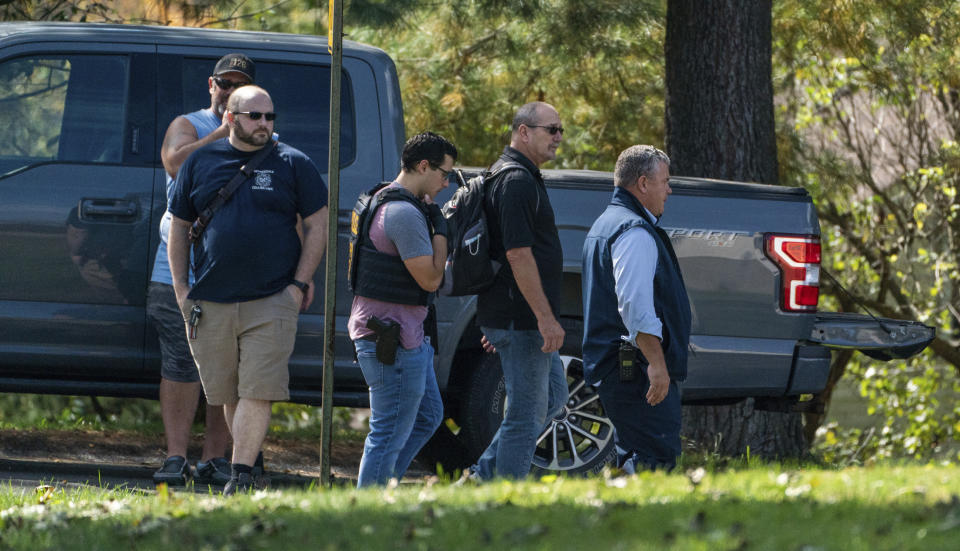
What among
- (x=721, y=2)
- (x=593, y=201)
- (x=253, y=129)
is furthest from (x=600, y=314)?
(x=721, y=2)

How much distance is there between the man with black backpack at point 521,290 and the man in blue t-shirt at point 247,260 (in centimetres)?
89

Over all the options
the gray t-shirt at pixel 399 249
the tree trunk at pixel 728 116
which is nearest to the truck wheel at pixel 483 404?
the gray t-shirt at pixel 399 249

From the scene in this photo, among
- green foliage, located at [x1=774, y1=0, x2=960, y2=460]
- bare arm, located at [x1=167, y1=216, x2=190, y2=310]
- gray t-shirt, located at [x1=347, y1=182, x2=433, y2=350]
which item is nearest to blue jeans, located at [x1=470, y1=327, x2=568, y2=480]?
gray t-shirt, located at [x1=347, y1=182, x2=433, y2=350]

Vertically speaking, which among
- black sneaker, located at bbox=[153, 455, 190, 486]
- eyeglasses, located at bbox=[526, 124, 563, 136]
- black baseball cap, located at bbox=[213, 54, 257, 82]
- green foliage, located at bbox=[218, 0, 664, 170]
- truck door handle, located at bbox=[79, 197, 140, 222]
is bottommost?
black sneaker, located at bbox=[153, 455, 190, 486]

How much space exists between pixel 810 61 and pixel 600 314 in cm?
972

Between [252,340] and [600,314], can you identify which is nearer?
[600,314]

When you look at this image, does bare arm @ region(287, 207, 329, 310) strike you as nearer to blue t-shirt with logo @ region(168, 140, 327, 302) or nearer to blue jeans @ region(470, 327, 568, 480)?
blue t-shirt with logo @ region(168, 140, 327, 302)

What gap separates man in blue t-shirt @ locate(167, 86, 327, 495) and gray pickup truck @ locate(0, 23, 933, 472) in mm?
629

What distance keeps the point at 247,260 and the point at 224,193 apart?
1.03 feet

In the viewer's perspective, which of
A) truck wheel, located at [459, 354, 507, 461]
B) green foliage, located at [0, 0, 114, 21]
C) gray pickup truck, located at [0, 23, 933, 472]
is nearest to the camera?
gray pickup truck, located at [0, 23, 933, 472]

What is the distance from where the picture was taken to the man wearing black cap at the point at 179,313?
638 centimetres

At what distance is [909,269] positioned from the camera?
15.8m

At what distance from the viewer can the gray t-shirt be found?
534 cm

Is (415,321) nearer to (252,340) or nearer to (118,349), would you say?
(252,340)
